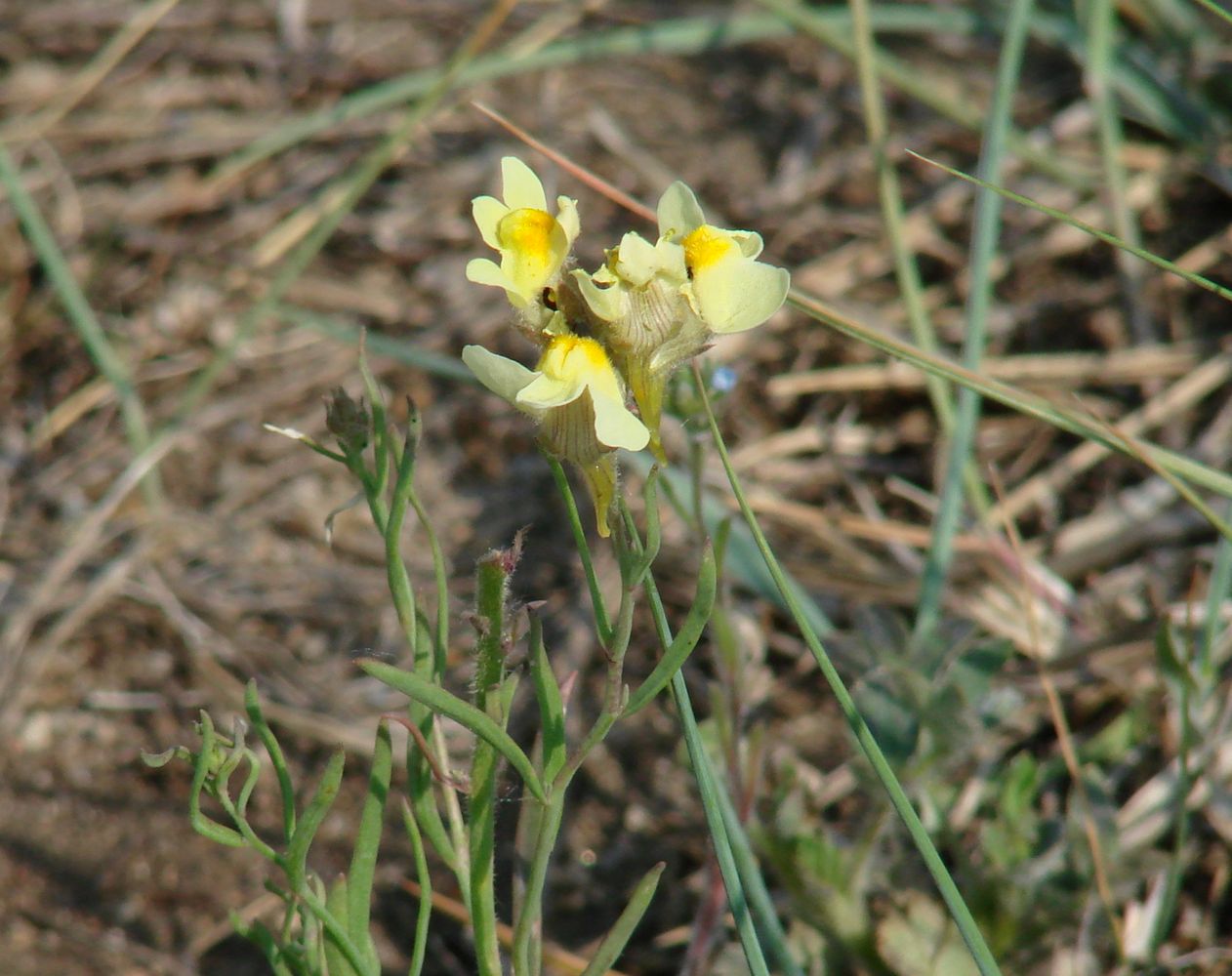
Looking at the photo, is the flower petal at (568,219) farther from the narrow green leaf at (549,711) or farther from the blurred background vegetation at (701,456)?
the blurred background vegetation at (701,456)

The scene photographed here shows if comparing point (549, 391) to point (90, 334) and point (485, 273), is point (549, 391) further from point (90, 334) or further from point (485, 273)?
point (90, 334)

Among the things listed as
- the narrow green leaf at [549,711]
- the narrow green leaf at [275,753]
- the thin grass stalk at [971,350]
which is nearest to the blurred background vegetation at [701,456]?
the thin grass stalk at [971,350]

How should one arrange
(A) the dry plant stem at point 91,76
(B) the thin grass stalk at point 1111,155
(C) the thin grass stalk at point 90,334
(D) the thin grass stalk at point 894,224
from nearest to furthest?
(D) the thin grass stalk at point 894,224 → (C) the thin grass stalk at point 90,334 → (B) the thin grass stalk at point 1111,155 → (A) the dry plant stem at point 91,76

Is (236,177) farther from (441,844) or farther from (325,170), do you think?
(441,844)

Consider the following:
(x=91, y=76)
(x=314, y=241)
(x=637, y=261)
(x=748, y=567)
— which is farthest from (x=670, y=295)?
(x=91, y=76)

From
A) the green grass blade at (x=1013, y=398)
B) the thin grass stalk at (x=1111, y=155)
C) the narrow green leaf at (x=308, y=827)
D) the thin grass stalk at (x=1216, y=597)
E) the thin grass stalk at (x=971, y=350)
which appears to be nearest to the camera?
the narrow green leaf at (x=308, y=827)

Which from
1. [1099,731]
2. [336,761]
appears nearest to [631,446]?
[336,761]
